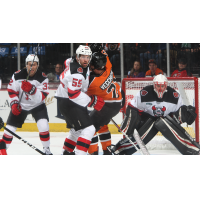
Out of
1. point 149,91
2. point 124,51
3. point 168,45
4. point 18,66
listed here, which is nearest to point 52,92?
point 18,66

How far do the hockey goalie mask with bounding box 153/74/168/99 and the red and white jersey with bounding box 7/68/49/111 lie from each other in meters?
1.01

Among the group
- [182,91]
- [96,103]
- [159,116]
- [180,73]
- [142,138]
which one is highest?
[180,73]

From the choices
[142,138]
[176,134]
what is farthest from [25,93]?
[176,134]

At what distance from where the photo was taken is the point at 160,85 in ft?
10.2

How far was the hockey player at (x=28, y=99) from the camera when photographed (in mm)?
3182

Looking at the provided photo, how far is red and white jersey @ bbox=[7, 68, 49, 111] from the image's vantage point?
10.5ft

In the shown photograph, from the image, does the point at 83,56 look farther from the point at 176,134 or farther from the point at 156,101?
the point at 176,134

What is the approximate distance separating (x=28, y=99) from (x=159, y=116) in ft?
3.93

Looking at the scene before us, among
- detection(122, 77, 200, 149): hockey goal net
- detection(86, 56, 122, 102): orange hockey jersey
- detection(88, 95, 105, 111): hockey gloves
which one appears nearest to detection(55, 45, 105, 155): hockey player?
detection(88, 95, 105, 111): hockey gloves

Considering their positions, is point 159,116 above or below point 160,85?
below

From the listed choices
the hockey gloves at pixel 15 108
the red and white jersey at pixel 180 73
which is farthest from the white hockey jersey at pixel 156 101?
the red and white jersey at pixel 180 73

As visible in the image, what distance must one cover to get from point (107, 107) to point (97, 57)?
1.40 feet

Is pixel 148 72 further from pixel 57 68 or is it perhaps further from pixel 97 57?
pixel 97 57

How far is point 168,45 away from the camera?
4973 mm
